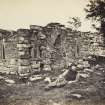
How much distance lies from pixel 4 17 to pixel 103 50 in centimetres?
132

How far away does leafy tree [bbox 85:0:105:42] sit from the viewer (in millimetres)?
3535

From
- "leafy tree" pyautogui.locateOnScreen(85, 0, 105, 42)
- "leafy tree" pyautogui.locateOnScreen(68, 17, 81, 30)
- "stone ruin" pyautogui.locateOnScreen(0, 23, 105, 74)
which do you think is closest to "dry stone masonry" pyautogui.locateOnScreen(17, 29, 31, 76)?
"stone ruin" pyautogui.locateOnScreen(0, 23, 105, 74)

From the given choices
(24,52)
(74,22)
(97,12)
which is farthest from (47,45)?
(97,12)

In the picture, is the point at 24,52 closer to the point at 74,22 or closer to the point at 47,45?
the point at 47,45

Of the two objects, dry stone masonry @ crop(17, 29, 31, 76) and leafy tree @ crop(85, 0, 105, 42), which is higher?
leafy tree @ crop(85, 0, 105, 42)

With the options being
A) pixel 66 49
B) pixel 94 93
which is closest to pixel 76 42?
pixel 66 49

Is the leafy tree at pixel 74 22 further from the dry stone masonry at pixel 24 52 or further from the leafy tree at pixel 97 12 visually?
the dry stone masonry at pixel 24 52

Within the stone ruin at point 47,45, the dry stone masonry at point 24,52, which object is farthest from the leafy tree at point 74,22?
the dry stone masonry at point 24,52

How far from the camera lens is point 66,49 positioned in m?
3.42

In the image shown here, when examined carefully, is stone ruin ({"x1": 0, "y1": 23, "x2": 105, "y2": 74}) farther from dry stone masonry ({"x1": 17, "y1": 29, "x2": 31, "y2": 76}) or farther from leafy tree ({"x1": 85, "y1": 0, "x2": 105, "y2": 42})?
leafy tree ({"x1": 85, "y1": 0, "x2": 105, "y2": 42})

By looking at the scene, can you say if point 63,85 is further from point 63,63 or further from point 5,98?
point 5,98

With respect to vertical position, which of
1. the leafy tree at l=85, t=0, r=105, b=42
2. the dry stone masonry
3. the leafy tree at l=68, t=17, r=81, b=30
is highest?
the leafy tree at l=85, t=0, r=105, b=42

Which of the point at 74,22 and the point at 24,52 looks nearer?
the point at 24,52

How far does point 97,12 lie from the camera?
3559 mm
